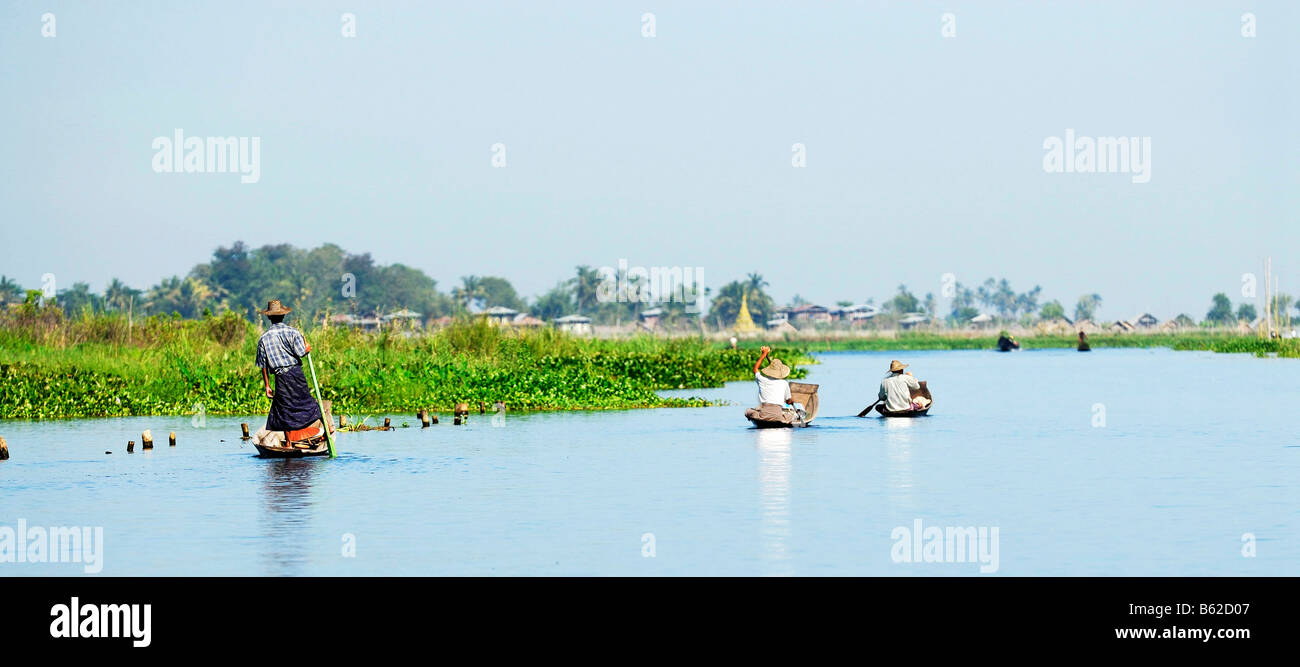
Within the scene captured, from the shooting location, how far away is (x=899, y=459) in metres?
18.8

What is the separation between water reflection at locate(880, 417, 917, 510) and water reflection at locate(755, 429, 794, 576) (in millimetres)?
1078

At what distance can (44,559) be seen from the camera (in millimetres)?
11648

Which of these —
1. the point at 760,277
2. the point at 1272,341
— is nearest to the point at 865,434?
the point at 1272,341

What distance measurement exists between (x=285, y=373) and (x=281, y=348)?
0.31m

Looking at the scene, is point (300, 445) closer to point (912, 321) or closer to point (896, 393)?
point (896, 393)

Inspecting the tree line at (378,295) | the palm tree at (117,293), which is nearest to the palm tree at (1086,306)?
the tree line at (378,295)

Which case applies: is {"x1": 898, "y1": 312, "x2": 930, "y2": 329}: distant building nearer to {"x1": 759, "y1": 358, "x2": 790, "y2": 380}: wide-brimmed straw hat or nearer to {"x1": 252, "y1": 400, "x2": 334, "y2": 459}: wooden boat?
{"x1": 759, "y1": 358, "x2": 790, "y2": 380}: wide-brimmed straw hat

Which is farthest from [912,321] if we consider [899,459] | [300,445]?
[300,445]

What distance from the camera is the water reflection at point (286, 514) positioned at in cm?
1133

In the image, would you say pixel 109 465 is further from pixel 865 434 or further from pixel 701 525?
pixel 865 434

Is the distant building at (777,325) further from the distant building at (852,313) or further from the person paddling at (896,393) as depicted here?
the person paddling at (896,393)

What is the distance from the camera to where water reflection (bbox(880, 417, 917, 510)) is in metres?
15.1


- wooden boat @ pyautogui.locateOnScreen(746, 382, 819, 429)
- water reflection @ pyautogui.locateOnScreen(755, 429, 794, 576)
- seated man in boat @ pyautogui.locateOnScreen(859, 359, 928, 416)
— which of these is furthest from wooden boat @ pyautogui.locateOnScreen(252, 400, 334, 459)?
seated man in boat @ pyautogui.locateOnScreen(859, 359, 928, 416)
